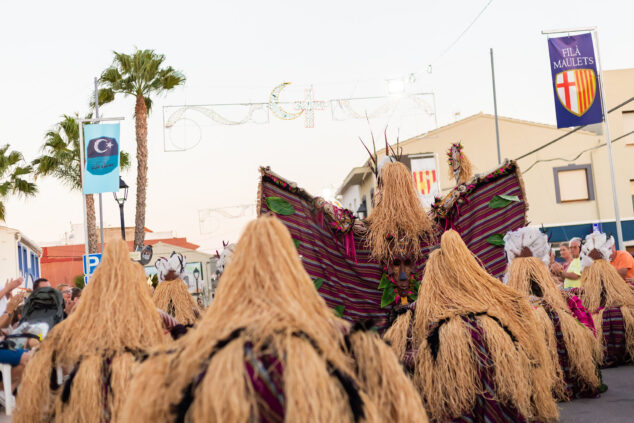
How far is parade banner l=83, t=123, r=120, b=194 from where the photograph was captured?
58.9 ft

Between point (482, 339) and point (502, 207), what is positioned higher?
point (502, 207)

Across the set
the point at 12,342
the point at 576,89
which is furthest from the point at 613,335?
the point at 576,89

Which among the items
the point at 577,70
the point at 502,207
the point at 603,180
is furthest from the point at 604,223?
the point at 502,207

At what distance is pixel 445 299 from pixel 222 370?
104 inches

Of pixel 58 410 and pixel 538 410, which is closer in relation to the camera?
pixel 58 410

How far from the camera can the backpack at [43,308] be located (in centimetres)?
772

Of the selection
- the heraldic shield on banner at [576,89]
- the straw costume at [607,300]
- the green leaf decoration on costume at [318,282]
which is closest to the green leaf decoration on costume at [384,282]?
the green leaf decoration on costume at [318,282]

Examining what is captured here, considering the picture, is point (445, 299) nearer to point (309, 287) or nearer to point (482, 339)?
point (482, 339)

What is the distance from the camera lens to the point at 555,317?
646 centimetres

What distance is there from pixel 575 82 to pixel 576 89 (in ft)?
0.49

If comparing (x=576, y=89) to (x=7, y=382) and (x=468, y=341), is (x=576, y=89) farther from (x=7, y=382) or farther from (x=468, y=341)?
(x=7, y=382)

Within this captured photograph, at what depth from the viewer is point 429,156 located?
2583cm

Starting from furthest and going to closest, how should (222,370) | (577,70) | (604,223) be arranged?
(604,223) → (577,70) → (222,370)

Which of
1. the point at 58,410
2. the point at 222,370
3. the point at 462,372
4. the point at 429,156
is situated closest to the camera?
the point at 222,370
